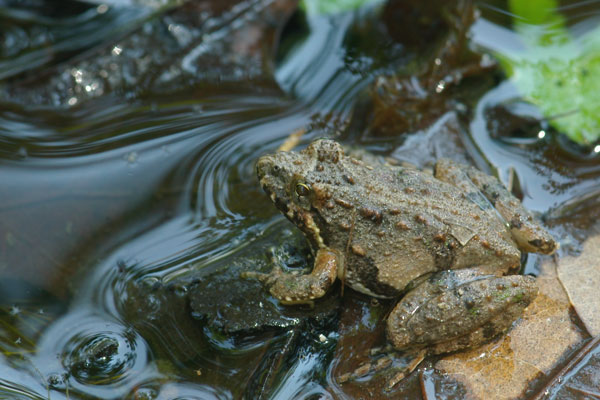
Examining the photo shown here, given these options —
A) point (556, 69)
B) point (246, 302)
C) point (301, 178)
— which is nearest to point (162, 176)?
point (246, 302)

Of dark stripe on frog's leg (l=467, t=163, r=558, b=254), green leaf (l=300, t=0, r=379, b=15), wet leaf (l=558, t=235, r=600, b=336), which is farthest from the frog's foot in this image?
green leaf (l=300, t=0, r=379, b=15)

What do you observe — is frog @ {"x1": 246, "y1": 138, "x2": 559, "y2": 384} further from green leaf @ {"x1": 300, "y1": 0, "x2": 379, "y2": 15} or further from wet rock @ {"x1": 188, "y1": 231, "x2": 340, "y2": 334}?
green leaf @ {"x1": 300, "y1": 0, "x2": 379, "y2": 15}

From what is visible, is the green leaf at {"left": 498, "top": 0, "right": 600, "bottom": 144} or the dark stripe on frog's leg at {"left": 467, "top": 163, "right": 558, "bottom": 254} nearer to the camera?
the dark stripe on frog's leg at {"left": 467, "top": 163, "right": 558, "bottom": 254}

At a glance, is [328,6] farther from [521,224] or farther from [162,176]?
[521,224]

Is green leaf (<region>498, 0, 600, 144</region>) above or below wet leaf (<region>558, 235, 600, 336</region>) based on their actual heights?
above

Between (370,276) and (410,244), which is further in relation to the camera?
(370,276)

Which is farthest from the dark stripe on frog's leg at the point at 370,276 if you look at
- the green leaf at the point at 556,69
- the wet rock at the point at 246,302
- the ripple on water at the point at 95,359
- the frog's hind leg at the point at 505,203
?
the green leaf at the point at 556,69

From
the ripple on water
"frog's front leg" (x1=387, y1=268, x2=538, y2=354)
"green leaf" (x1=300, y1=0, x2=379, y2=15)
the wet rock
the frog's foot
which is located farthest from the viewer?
"green leaf" (x1=300, y1=0, x2=379, y2=15)
